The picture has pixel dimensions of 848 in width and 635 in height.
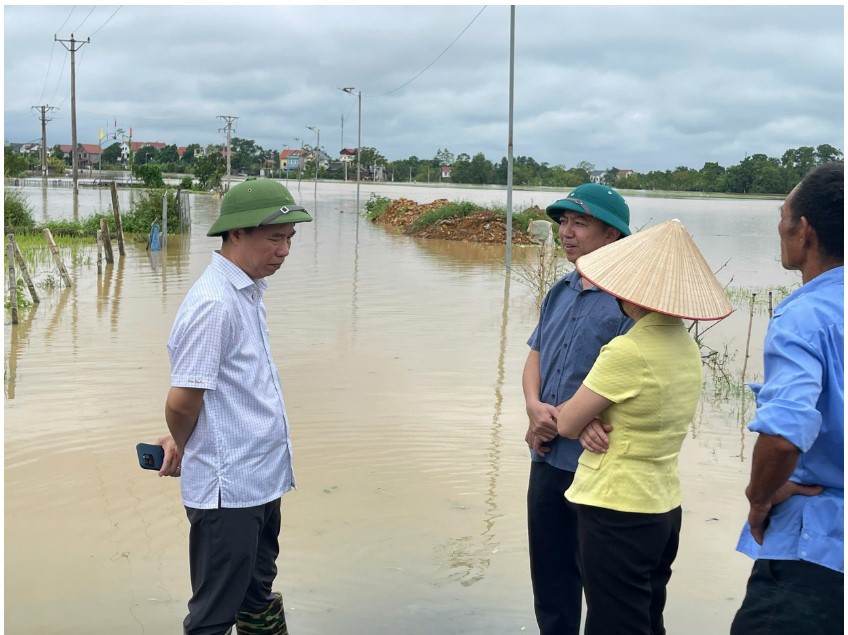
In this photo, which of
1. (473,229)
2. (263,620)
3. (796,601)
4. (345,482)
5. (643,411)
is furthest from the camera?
(473,229)

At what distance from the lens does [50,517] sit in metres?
4.92

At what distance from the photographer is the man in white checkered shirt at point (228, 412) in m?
2.68

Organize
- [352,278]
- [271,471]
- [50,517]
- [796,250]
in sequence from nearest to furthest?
1. [796,250]
2. [271,471]
3. [50,517]
4. [352,278]

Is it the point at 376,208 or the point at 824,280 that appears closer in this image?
the point at 824,280

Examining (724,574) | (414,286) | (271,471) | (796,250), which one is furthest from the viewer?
(414,286)

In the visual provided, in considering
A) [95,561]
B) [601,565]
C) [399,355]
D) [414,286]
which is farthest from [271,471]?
[414,286]

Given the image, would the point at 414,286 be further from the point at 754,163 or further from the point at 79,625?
the point at 754,163

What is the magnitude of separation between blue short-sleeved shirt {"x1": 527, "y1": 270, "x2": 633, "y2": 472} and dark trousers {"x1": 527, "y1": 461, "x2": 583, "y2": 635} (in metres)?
0.08

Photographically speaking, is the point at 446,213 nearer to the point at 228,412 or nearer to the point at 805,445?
A: the point at 228,412

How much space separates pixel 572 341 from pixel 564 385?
0.16 metres

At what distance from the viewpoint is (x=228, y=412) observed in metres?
2.76

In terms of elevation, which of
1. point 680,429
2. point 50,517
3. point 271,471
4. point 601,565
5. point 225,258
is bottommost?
point 50,517

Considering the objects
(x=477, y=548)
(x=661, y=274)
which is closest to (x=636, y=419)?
(x=661, y=274)

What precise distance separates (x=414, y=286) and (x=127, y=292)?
18.3 feet
